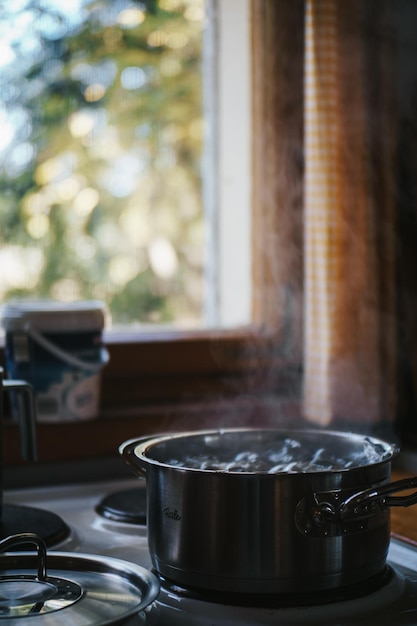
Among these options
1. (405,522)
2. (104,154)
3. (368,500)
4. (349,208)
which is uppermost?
(104,154)

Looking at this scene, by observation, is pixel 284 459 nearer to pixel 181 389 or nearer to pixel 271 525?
pixel 271 525

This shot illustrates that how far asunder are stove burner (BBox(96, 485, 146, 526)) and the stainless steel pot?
255 mm

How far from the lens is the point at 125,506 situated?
3.75ft

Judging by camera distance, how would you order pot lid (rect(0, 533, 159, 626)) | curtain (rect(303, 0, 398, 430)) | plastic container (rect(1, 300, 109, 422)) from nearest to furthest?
1. pot lid (rect(0, 533, 159, 626))
2. plastic container (rect(1, 300, 109, 422))
3. curtain (rect(303, 0, 398, 430))

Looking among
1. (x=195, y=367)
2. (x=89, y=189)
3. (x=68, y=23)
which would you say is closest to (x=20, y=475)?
(x=195, y=367)

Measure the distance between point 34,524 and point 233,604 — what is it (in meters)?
0.34

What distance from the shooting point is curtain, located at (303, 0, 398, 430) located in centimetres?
141

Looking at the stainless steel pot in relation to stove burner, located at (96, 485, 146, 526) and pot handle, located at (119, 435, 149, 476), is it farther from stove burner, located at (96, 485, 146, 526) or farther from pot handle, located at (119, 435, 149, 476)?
stove burner, located at (96, 485, 146, 526)

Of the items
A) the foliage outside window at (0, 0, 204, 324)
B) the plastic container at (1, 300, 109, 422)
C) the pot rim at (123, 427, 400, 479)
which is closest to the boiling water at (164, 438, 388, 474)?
the pot rim at (123, 427, 400, 479)

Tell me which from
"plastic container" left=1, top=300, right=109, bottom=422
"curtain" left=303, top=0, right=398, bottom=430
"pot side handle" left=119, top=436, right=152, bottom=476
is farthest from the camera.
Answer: "curtain" left=303, top=0, right=398, bottom=430

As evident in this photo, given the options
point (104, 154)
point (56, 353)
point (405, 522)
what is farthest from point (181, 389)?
point (405, 522)

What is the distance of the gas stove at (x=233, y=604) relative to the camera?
77cm

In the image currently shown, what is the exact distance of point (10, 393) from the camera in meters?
1.26

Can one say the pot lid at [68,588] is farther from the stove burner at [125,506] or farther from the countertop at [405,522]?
the countertop at [405,522]
